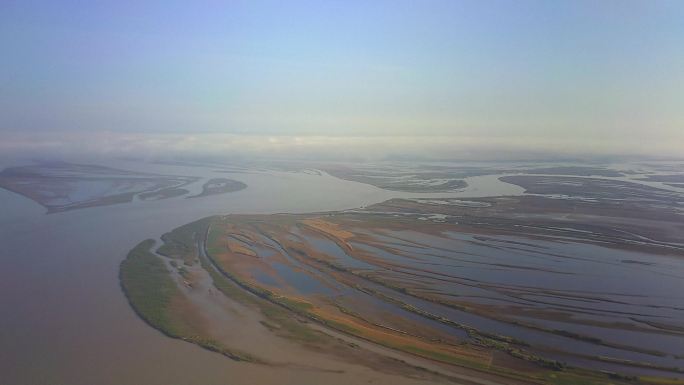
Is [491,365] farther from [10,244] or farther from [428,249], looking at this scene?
[10,244]

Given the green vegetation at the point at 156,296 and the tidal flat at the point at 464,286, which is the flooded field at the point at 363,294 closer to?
the tidal flat at the point at 464,286

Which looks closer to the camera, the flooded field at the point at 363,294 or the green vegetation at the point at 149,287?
the flooded field at the point at 363,294

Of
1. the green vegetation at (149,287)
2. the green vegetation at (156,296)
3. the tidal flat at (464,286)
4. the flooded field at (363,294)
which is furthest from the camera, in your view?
the green vegetation at (149,287)

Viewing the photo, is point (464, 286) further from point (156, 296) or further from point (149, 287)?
point (149, 287)

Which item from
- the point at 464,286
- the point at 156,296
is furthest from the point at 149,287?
the point at 464,286

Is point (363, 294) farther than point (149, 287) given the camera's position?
No

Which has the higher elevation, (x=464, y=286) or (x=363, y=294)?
(x=464, y=286)

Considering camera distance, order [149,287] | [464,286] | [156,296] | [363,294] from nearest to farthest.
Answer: [156,296] < [363,294] < [149,287] < [464,286]

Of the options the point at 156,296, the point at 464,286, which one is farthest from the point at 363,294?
the point at 156,296

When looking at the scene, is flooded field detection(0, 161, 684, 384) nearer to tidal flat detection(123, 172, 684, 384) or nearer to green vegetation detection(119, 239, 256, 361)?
tidal flat detection(123, 172, 684, 384)

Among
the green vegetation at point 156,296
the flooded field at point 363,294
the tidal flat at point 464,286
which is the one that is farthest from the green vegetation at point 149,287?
the tidal flat at point 464,286

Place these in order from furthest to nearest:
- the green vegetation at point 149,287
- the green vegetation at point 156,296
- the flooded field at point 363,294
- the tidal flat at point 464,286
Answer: the green vegetation at point 149,287 < the green vegetation at point 156,296 < the tidal flat at point 464,286 < the flooded field at point 363,294

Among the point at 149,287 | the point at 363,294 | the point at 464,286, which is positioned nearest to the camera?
the point at 363,294
